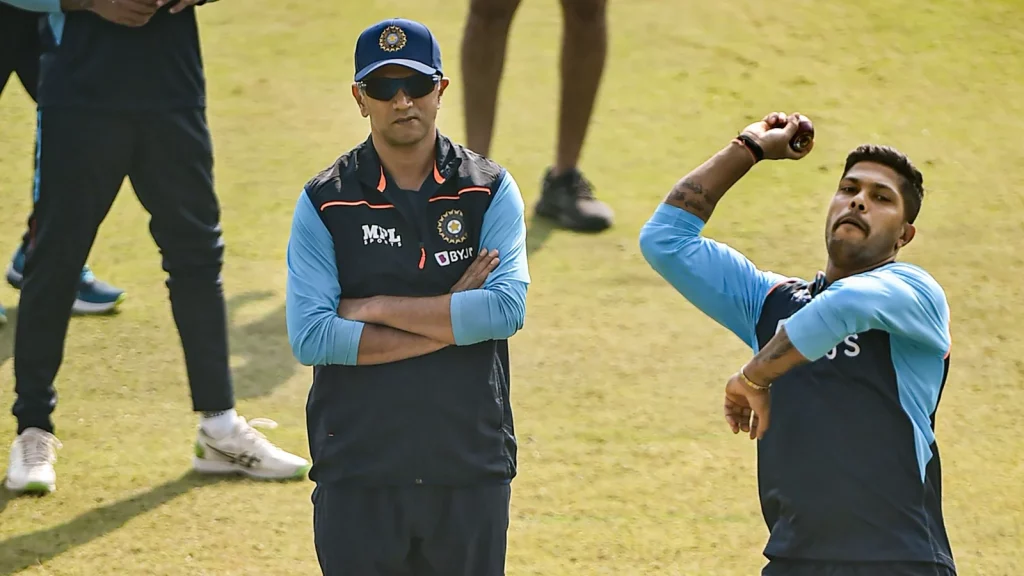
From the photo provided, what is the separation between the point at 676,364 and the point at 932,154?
262 centimetres

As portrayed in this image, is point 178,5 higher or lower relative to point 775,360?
higher

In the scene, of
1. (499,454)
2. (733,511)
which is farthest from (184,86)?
(733,511)

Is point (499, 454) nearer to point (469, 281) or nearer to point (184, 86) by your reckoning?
point (469, 281)

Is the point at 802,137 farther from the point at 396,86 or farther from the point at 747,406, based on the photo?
the point at 396,86

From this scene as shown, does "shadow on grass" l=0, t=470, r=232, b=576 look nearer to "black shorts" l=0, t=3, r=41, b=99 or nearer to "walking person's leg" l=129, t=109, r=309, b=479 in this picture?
"walking person's leg" l=129, t=109, r=309, b=479

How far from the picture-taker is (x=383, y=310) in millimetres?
3350

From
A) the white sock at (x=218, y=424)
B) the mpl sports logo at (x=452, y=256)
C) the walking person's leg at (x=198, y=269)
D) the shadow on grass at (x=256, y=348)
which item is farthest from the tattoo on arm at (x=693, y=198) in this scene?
the shadow on grass at (x=256, y=348)

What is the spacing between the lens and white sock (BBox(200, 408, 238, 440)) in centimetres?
489

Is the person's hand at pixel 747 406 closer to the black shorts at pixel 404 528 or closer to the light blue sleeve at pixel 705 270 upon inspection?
the light blue sleeve at pixel 705 270

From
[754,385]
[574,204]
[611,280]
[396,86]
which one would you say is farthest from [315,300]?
[574,204]

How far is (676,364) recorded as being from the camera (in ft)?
19.0

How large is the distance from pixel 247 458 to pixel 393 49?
6.49ft

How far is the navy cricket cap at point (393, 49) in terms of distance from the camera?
3418mm

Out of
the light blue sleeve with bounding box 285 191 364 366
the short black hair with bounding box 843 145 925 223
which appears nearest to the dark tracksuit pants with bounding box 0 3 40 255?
the light blue sleeve with bounding box 285 191 364 366
